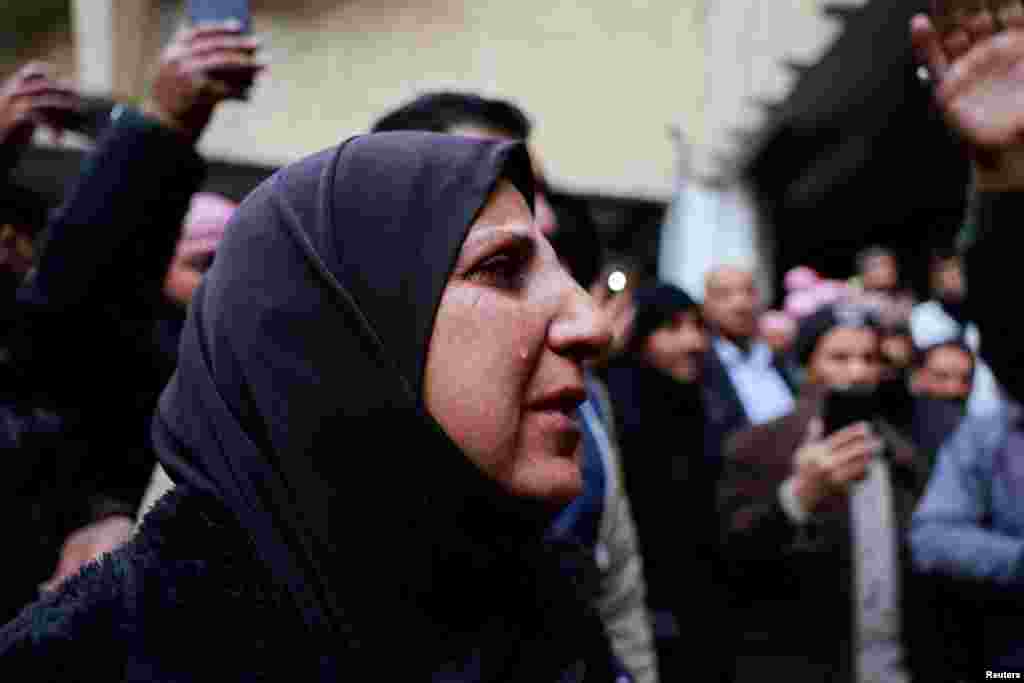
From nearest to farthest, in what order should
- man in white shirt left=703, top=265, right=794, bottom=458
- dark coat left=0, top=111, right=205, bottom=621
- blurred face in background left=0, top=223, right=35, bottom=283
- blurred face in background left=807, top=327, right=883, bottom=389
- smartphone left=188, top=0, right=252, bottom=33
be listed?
dark coat left=0, top=111, right=205, bottom=621 → smartphone left=188, top=0, right=252, bottom=33 → blurred face in background left=0, top=223, right=35, bottom=283 → blurred face in background left=807, top=327, right=883, bottom=389 → man in white shirt left=703, top=265, right=794, bottom=458

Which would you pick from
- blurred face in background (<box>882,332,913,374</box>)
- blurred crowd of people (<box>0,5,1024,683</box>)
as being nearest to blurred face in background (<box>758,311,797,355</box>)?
blurred face in background (<box>882,332,913,374</box>)

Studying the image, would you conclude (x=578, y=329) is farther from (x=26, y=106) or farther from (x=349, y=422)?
(x=26, y=106)

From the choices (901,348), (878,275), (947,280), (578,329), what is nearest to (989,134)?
(578,329)

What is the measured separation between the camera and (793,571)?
2.81m

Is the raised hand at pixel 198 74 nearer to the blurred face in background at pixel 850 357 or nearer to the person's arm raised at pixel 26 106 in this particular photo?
the person's arm raised at pixel 26 106

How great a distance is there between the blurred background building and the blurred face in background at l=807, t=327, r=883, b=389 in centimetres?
692

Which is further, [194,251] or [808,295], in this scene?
[808,295]

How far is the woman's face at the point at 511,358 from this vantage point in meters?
1.08

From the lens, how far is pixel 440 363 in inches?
43.0

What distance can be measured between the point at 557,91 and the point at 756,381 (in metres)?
7.05

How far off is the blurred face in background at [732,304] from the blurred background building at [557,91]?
5.51 m

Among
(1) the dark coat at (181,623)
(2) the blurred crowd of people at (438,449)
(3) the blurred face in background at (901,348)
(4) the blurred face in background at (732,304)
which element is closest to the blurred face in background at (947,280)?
(3) the blurred face in background at (901,348)

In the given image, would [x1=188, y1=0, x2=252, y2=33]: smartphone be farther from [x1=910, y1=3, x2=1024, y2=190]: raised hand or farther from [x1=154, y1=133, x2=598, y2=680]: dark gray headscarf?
[x1=910, y1=3, x2=1024, y2=190]: raised hand

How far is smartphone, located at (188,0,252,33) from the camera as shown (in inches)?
69.3
